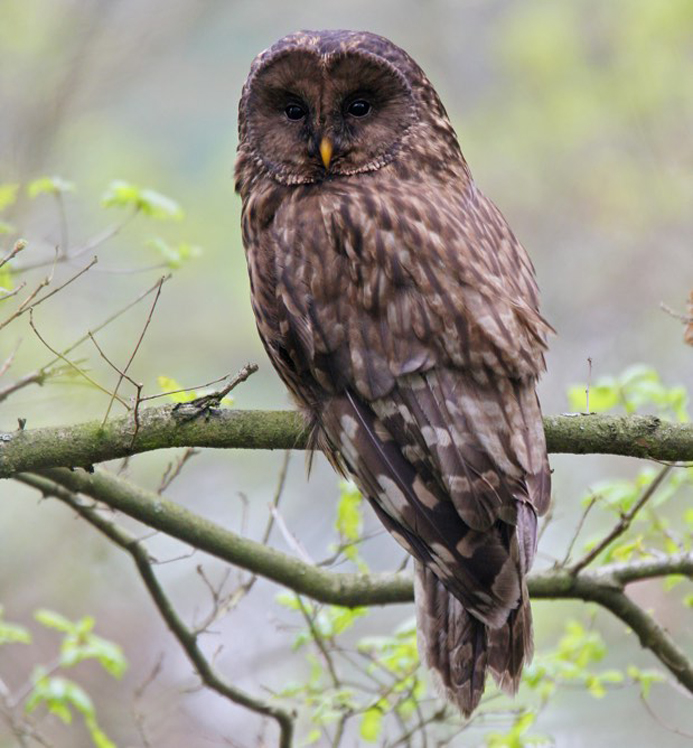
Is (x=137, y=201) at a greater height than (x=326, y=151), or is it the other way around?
(x=326, y=151)

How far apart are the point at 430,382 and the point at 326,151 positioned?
90cm

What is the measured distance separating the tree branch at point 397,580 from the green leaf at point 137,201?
1.02 meters

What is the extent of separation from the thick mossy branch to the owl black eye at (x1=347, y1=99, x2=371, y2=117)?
1.29 meters

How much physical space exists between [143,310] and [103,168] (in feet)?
4.61

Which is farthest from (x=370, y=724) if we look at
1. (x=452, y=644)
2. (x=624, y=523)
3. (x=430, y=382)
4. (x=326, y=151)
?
(x=326, y=151)

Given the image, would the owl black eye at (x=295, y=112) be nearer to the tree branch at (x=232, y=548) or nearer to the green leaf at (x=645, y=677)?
the tree branch at (x=232, y=548)

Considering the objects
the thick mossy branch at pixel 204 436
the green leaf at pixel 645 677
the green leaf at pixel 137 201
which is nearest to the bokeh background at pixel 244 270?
the green leaf at pixel 137 201

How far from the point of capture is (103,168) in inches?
426

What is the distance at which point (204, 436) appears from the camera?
294cm

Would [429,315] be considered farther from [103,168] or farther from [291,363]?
[103,168]

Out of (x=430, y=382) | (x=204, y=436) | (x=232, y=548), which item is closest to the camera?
(x=204, y=436)

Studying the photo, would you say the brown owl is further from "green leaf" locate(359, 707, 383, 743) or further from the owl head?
"green leaf" locate(359, 707, 383, 743)

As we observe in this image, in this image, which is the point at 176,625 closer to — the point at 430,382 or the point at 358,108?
the point at 430,382

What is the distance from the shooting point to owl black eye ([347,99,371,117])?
3957 mm
